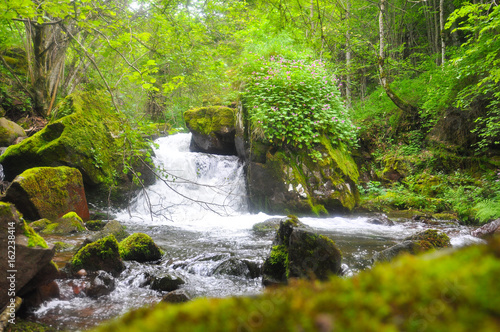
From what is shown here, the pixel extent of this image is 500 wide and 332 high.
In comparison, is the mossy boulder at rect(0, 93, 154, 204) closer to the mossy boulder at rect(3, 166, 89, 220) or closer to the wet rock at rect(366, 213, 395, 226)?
the mossy boulder at rect(3, 166, 89, 220)

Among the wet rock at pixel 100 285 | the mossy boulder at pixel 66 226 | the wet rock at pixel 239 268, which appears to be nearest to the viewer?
the wet rock at pixel 100 285

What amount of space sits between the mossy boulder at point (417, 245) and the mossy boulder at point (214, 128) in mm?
8729

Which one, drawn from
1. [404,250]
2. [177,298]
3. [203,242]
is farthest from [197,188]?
[404,250]

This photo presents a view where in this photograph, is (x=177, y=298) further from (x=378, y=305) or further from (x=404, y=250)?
(x=404, y=250)

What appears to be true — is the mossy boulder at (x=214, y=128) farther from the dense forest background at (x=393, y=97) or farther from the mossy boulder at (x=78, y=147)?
the mossy boulder at (x=78, y=147)

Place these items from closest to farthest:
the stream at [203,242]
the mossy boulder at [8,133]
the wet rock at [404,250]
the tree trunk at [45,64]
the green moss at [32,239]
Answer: the green moss at [32,239] < the stream at [203,242] < the wet rock at [404,250] < the mossy boulder at [8,133] < the tree trunk at [45,64]

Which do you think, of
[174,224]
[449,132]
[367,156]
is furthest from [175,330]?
[367,156]

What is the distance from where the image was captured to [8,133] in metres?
9.16

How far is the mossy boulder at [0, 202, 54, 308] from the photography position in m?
2.57

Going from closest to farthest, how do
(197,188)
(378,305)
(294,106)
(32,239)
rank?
(378,305) < (32,239) < (294,106) < (197,188)

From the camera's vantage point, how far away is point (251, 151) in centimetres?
911

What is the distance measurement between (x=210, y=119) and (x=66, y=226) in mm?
7444

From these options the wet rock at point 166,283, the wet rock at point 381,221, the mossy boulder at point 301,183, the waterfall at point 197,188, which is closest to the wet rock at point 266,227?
the mossy boulder at point 301,183

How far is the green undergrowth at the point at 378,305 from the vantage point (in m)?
0.40
